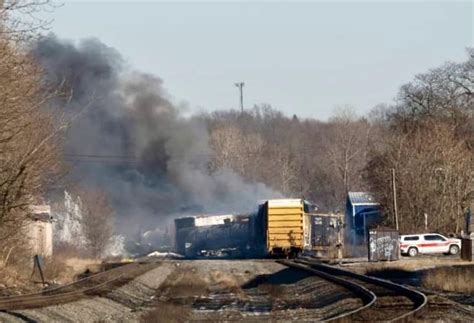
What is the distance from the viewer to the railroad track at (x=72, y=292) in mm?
25312

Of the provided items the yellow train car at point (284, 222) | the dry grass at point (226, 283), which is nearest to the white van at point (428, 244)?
the yellow train car at point (284, 222)

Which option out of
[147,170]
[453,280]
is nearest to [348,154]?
[147,170]

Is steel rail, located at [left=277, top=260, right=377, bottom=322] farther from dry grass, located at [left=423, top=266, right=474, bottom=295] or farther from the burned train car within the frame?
Result: the burned train car

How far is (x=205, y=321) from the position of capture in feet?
73.9

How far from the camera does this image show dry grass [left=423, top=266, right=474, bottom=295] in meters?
29.6

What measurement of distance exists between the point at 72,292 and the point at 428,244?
111ft

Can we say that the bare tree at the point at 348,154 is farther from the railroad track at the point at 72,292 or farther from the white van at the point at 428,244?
the railroad track at the point at 72,292

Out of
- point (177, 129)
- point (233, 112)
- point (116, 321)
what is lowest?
point (116, 321)

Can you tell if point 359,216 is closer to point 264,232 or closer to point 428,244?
point 264,232

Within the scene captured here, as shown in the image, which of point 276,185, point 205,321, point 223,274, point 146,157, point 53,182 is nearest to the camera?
point 205,321

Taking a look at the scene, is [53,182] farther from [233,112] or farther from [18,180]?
[233,112]

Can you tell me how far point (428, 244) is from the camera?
59.8 m

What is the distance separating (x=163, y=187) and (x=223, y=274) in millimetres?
51348

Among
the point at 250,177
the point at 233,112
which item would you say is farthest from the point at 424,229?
the point at 233,112
